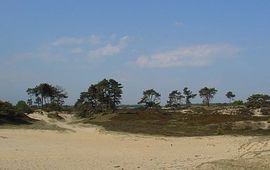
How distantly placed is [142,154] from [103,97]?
209 ft

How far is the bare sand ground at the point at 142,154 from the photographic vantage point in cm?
1917

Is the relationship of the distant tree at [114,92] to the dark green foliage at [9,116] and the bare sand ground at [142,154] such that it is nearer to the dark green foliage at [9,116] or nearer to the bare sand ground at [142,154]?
the dark green foliage at [9,116]

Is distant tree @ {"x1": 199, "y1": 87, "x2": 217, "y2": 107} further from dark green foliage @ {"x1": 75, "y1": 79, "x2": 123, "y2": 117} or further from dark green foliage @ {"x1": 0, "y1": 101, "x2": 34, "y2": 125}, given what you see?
dark green foliage @ {"x1": 0, "y1": 101, "x2": 34, "y2": 125}

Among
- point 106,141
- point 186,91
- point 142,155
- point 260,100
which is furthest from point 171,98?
point 142,155

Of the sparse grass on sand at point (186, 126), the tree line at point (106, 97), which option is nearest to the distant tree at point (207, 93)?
the tree line at point (106, 97)

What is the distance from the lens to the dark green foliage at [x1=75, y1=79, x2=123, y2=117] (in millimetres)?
86775

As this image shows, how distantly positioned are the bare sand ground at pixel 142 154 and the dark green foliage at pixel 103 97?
53.2 meters

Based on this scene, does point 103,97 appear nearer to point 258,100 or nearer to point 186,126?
point 258,100

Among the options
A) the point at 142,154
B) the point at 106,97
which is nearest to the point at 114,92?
the point at 106,97

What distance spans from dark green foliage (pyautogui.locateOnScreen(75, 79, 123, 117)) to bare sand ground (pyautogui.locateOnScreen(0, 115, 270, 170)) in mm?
53181

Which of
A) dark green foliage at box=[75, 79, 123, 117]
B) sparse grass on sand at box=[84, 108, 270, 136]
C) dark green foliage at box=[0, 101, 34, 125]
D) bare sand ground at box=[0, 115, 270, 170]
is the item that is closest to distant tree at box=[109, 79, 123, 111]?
dark green foliage at box=[75, 79, 123, 117]

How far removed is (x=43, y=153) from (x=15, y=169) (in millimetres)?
5520

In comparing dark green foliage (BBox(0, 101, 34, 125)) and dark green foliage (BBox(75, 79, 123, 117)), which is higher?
dark green foliage (BBox(75, 79, 123, 117))

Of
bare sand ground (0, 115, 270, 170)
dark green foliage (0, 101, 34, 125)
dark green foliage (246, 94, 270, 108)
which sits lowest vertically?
bare sand ground (0, 115, 270, 170)
